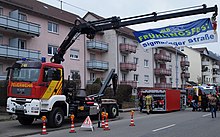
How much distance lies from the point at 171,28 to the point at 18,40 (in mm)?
19150

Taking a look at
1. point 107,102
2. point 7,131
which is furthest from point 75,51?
point 7,131

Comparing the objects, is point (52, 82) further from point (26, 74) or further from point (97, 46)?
point (97, 46)

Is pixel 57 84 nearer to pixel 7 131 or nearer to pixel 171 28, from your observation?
pixel 7 131

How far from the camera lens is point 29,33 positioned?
30562 millimetres

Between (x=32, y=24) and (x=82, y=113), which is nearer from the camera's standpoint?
(x=82, y=113)

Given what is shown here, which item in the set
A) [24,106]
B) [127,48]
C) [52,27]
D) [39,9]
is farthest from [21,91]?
[127,48]

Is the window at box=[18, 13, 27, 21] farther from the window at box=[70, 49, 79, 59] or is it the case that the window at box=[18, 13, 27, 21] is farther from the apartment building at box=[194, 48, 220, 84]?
the apartment building at box=[194, 48, 220, 84]

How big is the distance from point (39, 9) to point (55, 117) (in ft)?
74.1

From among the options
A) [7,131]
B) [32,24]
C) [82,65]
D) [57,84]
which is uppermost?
[32,24]

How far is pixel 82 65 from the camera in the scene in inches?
1563

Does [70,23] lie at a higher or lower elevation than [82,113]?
higher

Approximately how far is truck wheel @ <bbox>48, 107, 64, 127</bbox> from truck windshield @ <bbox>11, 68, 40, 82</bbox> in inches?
74.2

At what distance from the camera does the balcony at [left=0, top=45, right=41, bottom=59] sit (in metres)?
27.9

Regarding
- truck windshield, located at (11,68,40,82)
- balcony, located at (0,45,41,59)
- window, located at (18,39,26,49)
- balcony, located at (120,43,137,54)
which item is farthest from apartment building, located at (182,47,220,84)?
truck windshield, located at (11,68,40,82)
